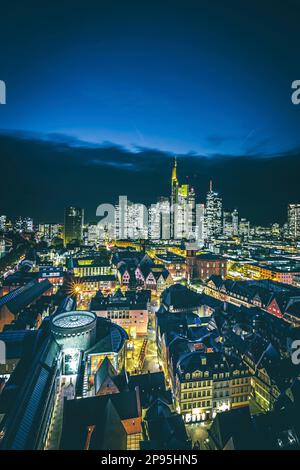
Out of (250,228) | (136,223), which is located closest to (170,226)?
(136,223)

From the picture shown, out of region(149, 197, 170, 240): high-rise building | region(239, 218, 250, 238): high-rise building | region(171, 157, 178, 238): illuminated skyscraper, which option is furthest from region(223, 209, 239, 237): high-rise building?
region(149, 197, 170, 240): high-rise building

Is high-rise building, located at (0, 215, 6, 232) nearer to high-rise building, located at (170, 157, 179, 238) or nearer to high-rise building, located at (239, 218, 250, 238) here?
high-rise building, located at (170, 157, 179, 238)

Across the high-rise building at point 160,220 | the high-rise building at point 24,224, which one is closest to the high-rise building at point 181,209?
the high-rise building at point 160,220

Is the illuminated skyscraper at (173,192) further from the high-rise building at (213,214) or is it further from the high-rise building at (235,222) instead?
the high-rise building at (235,222)

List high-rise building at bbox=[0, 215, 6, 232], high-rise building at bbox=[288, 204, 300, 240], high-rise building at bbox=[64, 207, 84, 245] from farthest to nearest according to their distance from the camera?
high-rise building at bbox=[288, 204, 300, 240] < high-rise building at bbox=[0, 215, 6, 232] < high-rise building at bbox=[64, 207, 84, 245]

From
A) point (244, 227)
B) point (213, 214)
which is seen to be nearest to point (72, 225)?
point (213, 214)

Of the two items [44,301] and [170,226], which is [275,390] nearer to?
[44,301]
